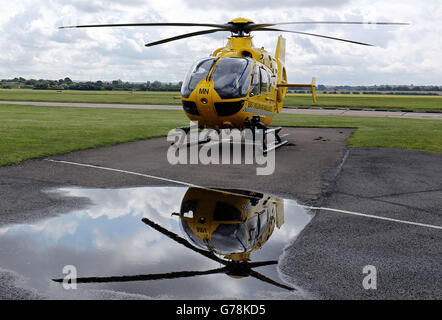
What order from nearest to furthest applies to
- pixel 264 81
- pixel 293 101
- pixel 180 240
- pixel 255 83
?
1. pixel 180 240
2. pixel 255 83
3. pixel 264 81
4. pixel 293 101

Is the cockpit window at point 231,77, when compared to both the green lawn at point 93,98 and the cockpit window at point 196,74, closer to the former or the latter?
the cockpit window at point 196,74

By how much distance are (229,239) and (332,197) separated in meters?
3.36

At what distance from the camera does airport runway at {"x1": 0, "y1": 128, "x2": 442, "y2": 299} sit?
4.59 metres

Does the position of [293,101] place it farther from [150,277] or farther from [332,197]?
[150,277]

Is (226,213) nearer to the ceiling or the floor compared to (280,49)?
nearer to the floor

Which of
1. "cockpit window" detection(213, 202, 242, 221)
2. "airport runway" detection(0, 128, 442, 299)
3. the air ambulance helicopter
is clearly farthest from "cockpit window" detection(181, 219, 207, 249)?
the air ambulance helicopter

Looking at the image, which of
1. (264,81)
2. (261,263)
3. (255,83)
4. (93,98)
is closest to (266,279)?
(261,263)

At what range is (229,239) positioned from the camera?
223 inches

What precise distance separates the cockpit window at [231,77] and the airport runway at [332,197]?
103 inches
